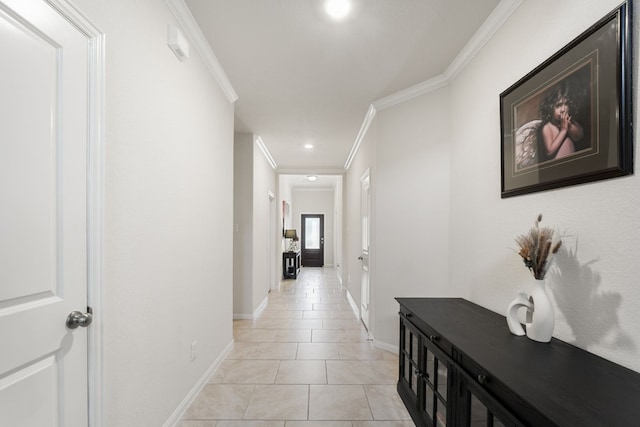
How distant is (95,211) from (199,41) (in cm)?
154

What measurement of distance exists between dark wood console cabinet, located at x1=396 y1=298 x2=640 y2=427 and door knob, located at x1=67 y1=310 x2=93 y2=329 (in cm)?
155

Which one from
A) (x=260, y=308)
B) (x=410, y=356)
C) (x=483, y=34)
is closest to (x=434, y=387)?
(x=410, y=356)

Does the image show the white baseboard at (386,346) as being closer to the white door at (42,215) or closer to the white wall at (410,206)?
the white wall at (410,206)

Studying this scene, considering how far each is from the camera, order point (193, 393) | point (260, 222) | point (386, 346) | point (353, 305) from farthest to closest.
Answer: point (353, 305), point (260, 222), point (386, 346), point (193, 393)

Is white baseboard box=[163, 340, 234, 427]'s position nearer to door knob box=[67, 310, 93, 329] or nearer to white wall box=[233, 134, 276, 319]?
door knob box=[67, 310, 93, 329]

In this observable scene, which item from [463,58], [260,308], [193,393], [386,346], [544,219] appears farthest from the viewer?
[260,308]

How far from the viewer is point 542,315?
138 centimetres

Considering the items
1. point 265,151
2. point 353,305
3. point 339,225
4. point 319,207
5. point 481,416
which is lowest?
point 353,305

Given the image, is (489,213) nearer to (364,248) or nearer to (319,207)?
(364,248)

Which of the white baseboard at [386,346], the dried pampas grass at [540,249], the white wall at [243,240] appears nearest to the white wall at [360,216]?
the white baseboard at [386,346]

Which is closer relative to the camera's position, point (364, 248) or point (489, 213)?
point (489, 213)

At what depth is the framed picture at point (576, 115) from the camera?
3.74ft

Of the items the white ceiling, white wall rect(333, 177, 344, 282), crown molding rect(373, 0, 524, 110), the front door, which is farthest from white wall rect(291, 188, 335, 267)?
crown molding rect(373, 0, 524, 110)

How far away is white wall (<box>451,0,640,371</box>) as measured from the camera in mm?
1152
